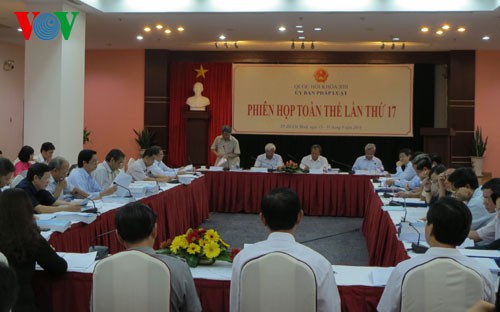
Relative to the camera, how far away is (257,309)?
200 cm

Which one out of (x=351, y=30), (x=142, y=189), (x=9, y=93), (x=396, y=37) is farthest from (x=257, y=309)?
(x=9, y=93)

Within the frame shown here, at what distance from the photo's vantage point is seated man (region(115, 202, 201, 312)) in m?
2.08

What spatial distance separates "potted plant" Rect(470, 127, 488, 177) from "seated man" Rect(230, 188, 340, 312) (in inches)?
429

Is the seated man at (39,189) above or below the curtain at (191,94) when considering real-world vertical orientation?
below

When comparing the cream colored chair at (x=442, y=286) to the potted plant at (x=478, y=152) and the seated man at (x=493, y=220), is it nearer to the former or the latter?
the seated man at (x=493, y=220)

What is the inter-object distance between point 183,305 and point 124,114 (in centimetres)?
1130

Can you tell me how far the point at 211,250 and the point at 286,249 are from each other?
2.30ft

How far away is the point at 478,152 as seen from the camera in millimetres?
12086

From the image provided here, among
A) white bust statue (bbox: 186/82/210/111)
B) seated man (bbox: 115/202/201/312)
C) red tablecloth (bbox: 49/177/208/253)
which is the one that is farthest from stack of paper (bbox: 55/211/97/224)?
white bust statue (bbox: 186/82/210/111)

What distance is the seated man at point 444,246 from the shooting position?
200 centimetres

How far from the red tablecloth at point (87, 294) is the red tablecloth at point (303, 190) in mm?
5785

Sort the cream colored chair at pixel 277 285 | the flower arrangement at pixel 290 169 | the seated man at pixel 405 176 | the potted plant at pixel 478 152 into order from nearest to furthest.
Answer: the cream colored chair at pixel 277 285 → the seated man at pixel 405 176 → the flower arrangement at pixel 290 169 → the potted plant at pixel 478 152

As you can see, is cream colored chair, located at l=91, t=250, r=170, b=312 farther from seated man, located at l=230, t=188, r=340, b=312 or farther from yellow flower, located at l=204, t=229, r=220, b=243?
yellow flower, located at l=204, t=229, r=220, b=243

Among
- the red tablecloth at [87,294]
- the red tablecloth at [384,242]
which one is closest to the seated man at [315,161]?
the red tablecloth at [384,242]
